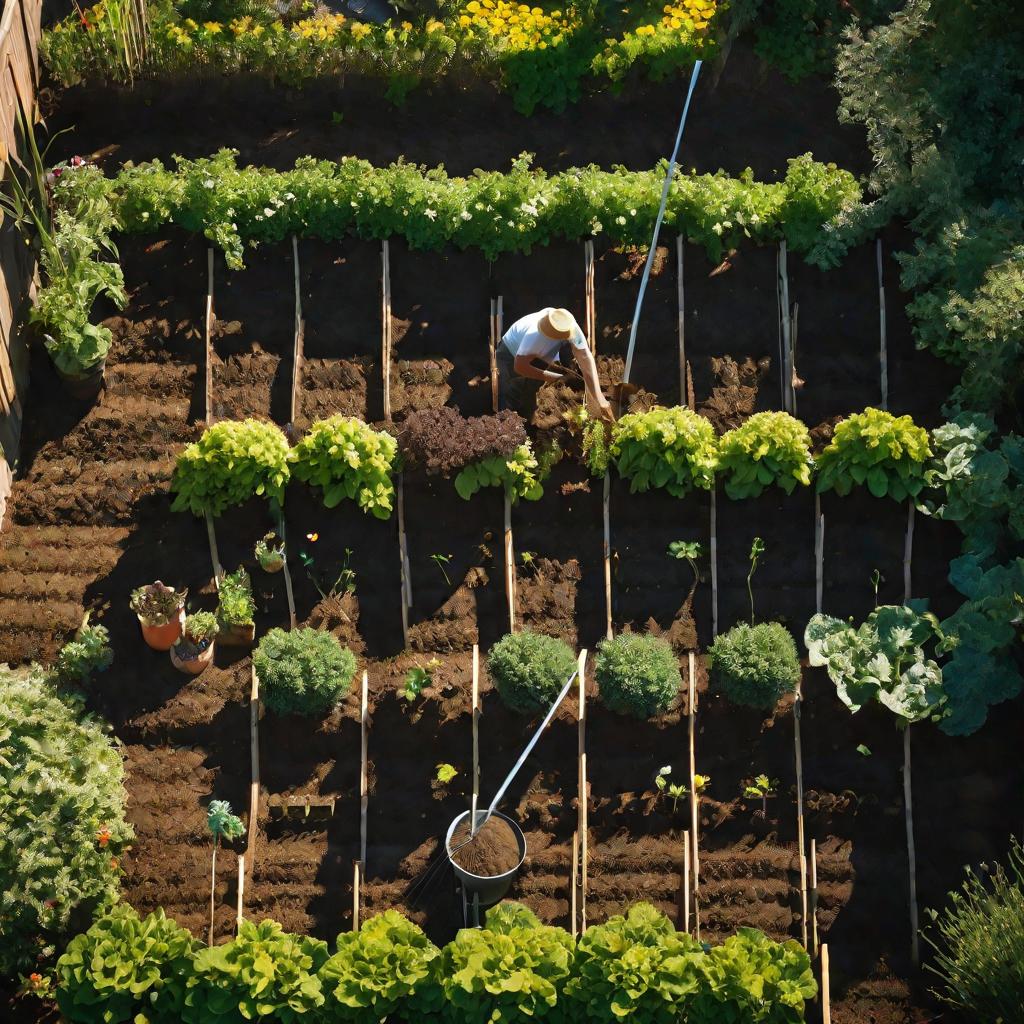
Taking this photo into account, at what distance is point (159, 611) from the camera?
37.1ft

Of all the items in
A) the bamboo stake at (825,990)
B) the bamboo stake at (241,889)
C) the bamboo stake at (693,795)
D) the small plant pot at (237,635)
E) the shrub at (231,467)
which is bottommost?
the bamboo stake at (825,990)

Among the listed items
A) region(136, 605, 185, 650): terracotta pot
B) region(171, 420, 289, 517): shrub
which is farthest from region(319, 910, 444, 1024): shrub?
region(171, 420, 289, 517): shrub

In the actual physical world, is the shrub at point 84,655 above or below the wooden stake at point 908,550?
below

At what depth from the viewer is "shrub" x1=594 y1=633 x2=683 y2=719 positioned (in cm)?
1091

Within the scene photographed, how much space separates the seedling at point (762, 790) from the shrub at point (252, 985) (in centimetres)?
354

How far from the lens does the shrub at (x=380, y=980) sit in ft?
31.8

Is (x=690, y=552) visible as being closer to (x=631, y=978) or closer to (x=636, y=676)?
(x=636, y=676)

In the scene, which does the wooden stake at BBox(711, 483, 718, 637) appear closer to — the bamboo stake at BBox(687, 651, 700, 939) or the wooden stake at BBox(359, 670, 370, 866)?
the bamboo stake at BBox(687, 651, 700, 939)

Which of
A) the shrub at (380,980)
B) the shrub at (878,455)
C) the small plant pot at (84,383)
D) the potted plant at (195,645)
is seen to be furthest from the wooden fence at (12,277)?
the shrub at (878,455)

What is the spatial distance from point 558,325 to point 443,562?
223 centimetres

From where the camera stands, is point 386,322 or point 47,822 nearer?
point 47,822

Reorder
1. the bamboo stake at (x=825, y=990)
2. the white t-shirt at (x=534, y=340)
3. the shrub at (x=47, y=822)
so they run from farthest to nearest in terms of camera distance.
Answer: the white t-shirt at (x=534, y=340), the bamboo stake at (x=825, y=990), the shrub at (x=47, y=822)

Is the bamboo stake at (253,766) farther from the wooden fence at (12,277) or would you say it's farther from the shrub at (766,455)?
the shrub at (766,455)

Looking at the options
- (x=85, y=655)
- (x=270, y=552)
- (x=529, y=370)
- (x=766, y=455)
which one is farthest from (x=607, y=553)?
(x=85, y=655)
